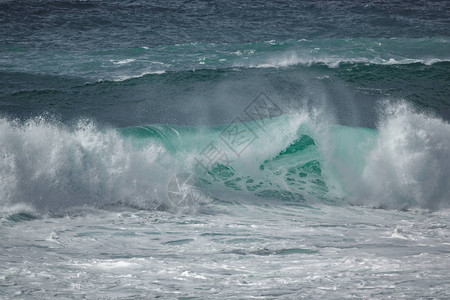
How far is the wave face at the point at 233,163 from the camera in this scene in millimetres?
10617

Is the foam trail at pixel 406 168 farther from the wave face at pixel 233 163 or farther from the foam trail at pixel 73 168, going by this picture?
the foam trail at pixel 73 168

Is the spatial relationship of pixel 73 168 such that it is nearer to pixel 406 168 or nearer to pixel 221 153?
pixel 221 153

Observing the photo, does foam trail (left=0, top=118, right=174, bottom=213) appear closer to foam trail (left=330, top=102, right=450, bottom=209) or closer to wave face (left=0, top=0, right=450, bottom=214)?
wave face (left=0, top=0, right=450, bottom=214)

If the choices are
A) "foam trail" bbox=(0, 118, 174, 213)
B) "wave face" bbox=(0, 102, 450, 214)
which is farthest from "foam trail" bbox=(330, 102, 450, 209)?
"foam trail" bbox=(0, 118, 174, 213)

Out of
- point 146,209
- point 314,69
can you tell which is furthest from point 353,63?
point 146,209

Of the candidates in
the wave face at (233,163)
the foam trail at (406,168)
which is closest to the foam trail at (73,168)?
the wave face at (233,163)

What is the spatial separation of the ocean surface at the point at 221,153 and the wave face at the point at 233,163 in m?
0.04

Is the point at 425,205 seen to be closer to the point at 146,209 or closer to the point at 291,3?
the point at 146,209

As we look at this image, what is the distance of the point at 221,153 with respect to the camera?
42.0 feet

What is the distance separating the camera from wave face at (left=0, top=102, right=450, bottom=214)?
1062cm

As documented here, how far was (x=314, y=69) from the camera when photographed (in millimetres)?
16812

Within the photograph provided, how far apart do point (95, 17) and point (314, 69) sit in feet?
28.6

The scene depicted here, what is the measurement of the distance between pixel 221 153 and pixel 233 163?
45 cm

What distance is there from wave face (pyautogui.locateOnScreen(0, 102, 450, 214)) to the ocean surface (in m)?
0.04
